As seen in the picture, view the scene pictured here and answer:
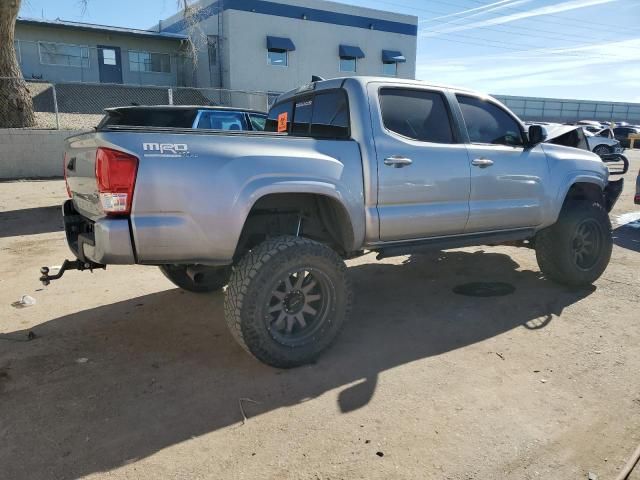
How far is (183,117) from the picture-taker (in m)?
8.79

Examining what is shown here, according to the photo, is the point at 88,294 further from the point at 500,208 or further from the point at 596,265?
the point at 596,265

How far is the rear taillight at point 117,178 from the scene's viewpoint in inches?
115

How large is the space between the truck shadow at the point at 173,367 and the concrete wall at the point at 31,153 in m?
11.0

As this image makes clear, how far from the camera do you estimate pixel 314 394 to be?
3195mm

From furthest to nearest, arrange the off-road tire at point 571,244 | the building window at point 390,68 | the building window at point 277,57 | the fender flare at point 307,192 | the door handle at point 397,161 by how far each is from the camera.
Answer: the building window at point 390,68
the building window at point 277,57
the off-road tire at point 571,244
the door handle at point 397,161
the fender flare at point 307,192

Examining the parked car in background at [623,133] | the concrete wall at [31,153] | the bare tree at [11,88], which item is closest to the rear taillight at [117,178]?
the concrete wall at [31,153]

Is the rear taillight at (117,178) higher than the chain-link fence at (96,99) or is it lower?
lower

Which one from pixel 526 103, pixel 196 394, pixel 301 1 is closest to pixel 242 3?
pixel 301 1

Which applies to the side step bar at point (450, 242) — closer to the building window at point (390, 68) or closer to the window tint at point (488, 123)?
the window tint at point (488, 123)

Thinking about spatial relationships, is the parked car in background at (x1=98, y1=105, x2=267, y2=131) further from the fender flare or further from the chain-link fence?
the chain-link fence

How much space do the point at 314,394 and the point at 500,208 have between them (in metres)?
2.54

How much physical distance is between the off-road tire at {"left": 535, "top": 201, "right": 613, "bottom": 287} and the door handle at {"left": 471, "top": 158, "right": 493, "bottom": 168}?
1.29 meters

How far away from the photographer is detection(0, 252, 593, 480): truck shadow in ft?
8.93

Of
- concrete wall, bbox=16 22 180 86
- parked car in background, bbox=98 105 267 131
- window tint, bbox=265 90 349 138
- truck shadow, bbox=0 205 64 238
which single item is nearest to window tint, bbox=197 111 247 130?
parked car in background, bbox=98 105 267 131
